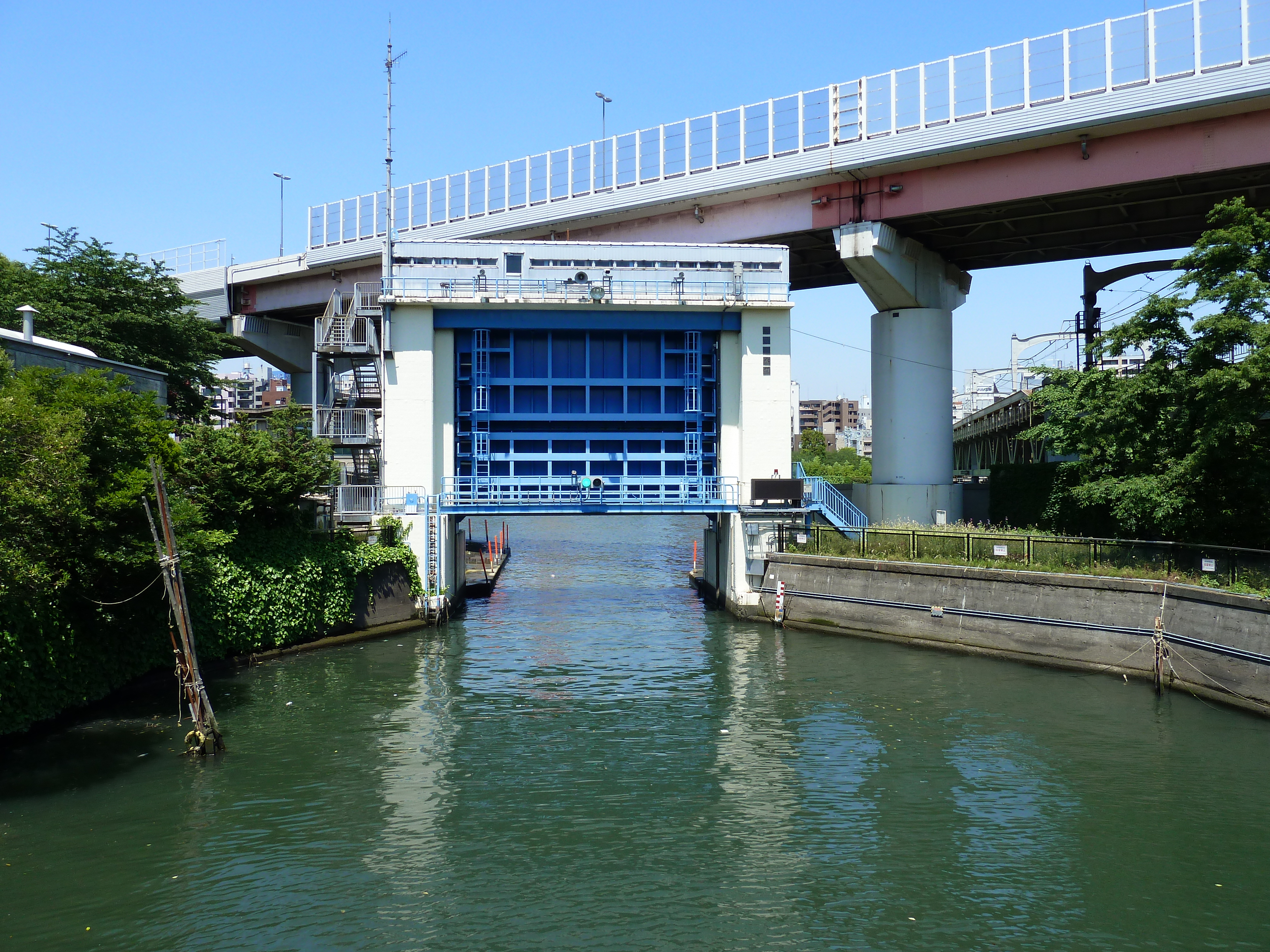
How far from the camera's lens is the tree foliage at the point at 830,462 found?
102438 millimetres

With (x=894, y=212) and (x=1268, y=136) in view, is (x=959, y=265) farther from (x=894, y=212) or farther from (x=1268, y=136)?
(x=1268, y=136)

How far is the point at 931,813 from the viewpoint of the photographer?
56.3ft

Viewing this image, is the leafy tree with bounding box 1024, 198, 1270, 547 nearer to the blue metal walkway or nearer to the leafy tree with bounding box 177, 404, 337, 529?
the blue metal walkway

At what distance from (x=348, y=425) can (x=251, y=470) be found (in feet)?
32.6

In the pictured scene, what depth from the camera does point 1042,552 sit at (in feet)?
100

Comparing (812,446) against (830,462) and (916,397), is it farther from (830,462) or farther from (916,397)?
(916,397)

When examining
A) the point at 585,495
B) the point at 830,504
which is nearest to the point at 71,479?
the point at 585,495

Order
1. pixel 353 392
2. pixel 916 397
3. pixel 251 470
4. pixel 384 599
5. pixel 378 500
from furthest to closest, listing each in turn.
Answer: pixel 916 397
pixel 353 392
pixel 378 500
pixel 384 599
pixel 251 470

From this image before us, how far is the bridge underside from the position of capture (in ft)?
113

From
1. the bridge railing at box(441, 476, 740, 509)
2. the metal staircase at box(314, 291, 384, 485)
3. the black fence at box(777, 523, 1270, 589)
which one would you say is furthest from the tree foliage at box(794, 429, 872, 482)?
the metal staircase at box(314, 291, 384, 485)

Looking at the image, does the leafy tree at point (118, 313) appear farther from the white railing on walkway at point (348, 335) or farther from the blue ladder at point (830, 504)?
the blue ladder at point (830, 504)

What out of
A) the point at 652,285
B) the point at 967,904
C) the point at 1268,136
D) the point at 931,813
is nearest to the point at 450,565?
the point at 652,285

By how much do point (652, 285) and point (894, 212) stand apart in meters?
9.88

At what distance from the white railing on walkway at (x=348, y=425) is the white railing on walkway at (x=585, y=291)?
4.69 metres
